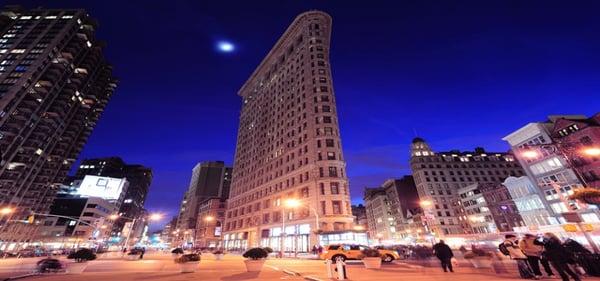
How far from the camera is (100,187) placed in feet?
166

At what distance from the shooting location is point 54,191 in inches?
3597

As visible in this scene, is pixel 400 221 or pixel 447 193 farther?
pixel 400 221

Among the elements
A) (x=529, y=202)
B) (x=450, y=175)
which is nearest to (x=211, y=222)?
(x=450, y=175)

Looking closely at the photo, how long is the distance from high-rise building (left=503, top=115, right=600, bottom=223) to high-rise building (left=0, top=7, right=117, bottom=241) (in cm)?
11757

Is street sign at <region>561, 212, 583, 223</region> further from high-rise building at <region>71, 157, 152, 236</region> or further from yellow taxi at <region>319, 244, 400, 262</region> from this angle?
high-rise building at <region>71, 157, 152, 236</region>

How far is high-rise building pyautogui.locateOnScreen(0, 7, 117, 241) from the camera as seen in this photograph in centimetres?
6994

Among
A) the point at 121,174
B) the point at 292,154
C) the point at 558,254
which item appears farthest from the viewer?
the point at 121,174

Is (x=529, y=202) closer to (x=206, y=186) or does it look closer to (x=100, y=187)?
(x=100, y=187)

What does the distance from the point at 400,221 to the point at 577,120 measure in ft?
289

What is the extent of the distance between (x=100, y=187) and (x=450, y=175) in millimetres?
119461

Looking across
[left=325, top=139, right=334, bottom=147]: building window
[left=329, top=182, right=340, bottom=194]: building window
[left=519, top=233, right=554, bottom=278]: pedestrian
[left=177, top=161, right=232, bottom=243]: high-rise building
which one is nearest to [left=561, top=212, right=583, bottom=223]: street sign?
[left=519, top=233, right=554, bottom=278]: pedestrian

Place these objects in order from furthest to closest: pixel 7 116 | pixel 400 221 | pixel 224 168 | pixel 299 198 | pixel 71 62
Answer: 1. pixel 224 168
2. pixel 400 221
3. pixel 71 62
4. pixel 7 116
5. pixel 299 198

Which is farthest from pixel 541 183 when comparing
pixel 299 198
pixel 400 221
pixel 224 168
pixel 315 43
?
pixel 224 168

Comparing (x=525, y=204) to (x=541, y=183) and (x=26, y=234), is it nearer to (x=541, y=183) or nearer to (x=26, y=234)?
(x=541, y=183)
